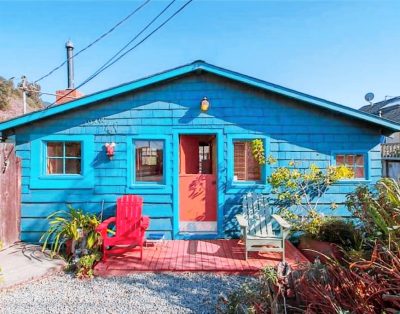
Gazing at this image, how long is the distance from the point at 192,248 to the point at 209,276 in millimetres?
1011

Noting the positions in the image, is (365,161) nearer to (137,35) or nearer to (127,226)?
(127,226)

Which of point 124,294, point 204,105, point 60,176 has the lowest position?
point 124,294

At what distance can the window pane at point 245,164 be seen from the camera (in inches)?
219

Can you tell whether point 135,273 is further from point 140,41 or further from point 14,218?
point 140,41

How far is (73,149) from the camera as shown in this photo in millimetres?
5469

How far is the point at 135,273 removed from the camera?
3.98 m

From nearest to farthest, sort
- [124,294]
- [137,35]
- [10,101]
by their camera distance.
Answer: [124,294] → [137,35] → [10,101]

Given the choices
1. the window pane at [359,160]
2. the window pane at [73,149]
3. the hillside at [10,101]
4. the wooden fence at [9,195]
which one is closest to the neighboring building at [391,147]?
the window pane at [359,160]

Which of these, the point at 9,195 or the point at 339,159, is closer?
the point at 9,195

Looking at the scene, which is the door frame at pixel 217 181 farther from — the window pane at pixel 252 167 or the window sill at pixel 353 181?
the window sill at pixel 353 181

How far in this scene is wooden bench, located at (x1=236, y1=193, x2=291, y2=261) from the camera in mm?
4254

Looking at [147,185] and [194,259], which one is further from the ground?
[147,185]

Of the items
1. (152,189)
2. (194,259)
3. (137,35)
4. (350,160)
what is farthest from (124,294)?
(137,35)

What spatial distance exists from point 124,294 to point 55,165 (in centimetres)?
315
